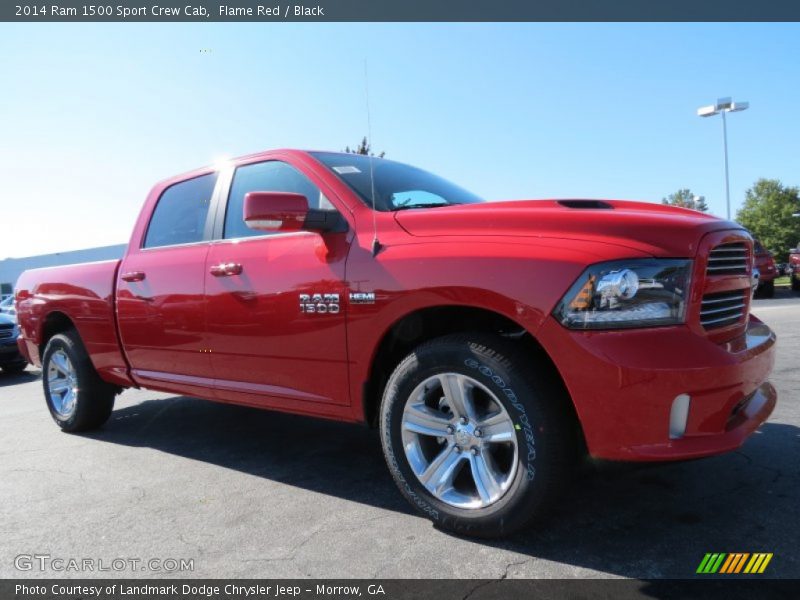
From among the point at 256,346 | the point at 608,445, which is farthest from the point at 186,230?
the point at 608,445

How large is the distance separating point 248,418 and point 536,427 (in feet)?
10.9

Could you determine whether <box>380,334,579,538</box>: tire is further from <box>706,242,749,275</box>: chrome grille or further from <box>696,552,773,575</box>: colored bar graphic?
<box>706,242,749,275</box>: chrome grille

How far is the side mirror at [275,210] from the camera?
2.78 meters

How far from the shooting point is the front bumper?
6.78 feet

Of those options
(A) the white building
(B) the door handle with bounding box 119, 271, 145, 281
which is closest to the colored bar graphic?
(B) the door handle with bounding box 119, 271, 145, 281

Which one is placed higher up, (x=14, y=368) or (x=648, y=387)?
(x=648, y=387)

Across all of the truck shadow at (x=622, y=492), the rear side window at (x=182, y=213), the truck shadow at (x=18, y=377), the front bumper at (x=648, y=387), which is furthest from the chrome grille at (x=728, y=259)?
the truck shadow at (x=18, y=377)

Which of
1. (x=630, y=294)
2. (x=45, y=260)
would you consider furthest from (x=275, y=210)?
(x=45, y=260)

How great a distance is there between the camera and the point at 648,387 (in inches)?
81.3

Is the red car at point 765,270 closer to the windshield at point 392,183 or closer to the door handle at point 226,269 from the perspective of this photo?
the windshield at point 392,183

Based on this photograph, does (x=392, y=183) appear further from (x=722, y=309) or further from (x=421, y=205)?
(x=722, y=309)

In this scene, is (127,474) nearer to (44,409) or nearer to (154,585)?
(154,585)

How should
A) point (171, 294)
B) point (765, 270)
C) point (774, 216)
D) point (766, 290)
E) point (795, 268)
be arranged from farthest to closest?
point (774, 216) < point (795, 268) < point (766, 290) < point (765, 270) < point (171, 294)

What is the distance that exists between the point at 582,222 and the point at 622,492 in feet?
4.77
